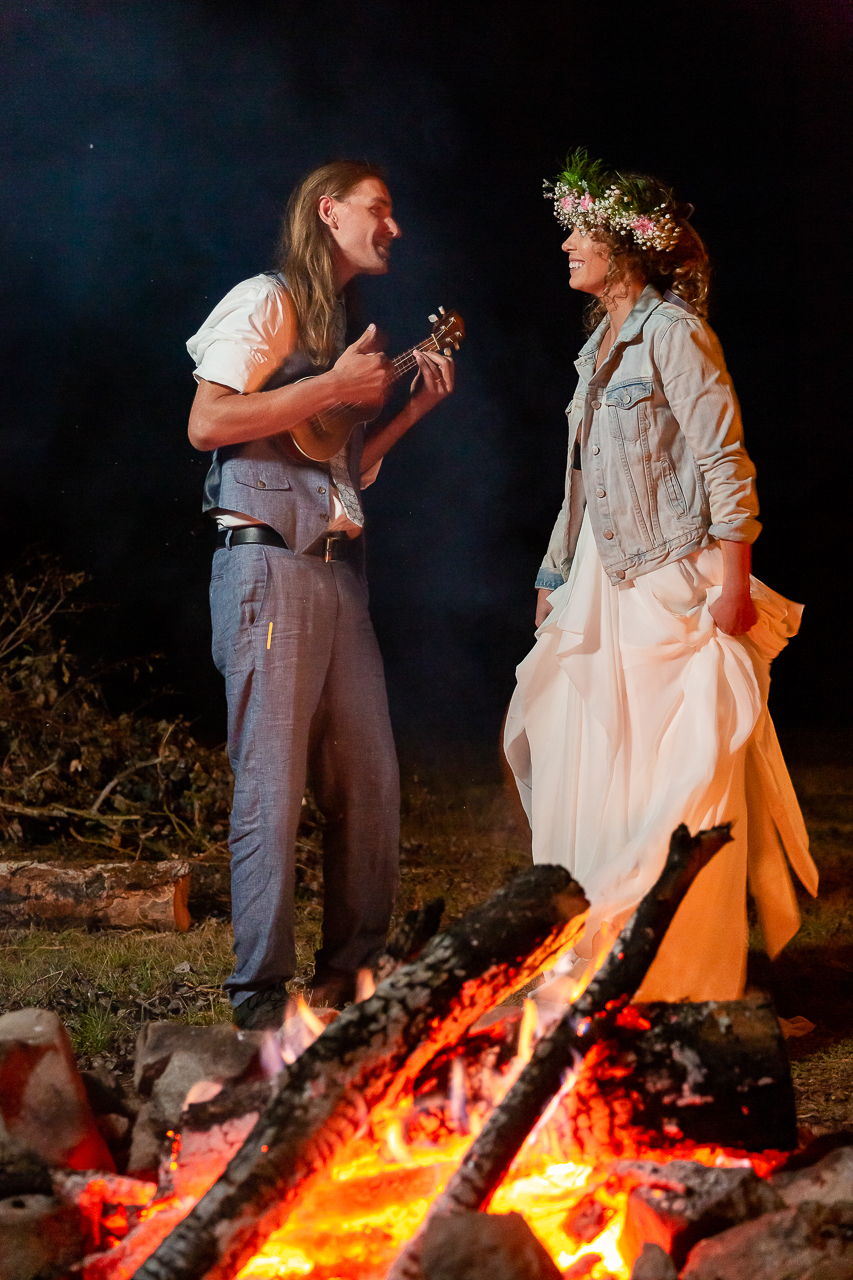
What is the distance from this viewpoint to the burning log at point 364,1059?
1.37 meters

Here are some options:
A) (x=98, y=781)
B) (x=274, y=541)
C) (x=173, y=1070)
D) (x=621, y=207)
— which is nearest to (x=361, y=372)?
(x=274, y=541)

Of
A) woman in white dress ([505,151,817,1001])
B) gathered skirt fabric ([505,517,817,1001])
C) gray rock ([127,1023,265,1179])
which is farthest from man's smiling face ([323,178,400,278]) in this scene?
gray rock ([127,1023,265,1179])

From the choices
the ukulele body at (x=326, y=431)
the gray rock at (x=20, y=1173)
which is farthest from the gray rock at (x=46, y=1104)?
the ukulele body at (x=326, y=431)

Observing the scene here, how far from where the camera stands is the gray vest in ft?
8.86

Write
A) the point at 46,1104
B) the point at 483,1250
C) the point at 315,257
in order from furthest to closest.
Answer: the point at 315,257
the point at 46,1104
the point at 483,1250

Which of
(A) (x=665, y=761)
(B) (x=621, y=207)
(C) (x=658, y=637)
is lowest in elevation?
(A) (x=665, y=761)

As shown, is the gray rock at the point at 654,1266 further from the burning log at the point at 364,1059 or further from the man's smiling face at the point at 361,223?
the man's smiling face at the point at 361,223

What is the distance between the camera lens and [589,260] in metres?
2.77

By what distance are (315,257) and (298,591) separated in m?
0.89

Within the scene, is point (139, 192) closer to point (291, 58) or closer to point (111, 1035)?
point (291, 58)

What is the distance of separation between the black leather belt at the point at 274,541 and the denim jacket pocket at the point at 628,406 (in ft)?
2.45

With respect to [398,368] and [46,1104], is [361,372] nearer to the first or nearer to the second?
[398,368]

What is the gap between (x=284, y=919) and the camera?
2.58 m

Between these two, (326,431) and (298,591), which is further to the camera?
(326,431)
